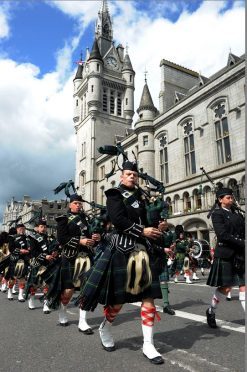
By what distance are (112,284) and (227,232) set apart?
7.00 ft

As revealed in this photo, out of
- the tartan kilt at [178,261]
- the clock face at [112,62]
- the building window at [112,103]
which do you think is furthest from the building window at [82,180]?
the tartan kilt at [178,261]

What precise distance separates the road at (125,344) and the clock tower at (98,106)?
1628 inches

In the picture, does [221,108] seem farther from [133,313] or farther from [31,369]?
[31,369]

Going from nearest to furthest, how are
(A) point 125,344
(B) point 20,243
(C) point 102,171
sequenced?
(A) point 125,344, (B) point 20,243, (C) point 102,171

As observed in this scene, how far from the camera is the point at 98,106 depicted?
166 ft

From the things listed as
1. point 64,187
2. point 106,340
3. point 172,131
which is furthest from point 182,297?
point 172,131

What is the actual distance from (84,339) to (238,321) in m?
2.61

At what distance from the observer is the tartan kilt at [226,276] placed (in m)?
4.84

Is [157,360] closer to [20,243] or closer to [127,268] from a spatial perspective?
[127,268]

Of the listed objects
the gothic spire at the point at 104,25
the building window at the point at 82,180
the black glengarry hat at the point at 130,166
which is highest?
the gothic spire at the point at 104,25

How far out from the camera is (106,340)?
3873 millimetres

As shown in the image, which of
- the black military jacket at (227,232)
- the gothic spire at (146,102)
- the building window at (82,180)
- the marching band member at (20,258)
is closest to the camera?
the black military jacket at (227,232)

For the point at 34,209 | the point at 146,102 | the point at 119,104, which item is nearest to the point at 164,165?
the point at 146,102

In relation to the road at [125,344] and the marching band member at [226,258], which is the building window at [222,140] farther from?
the marching band member at [226,258]
